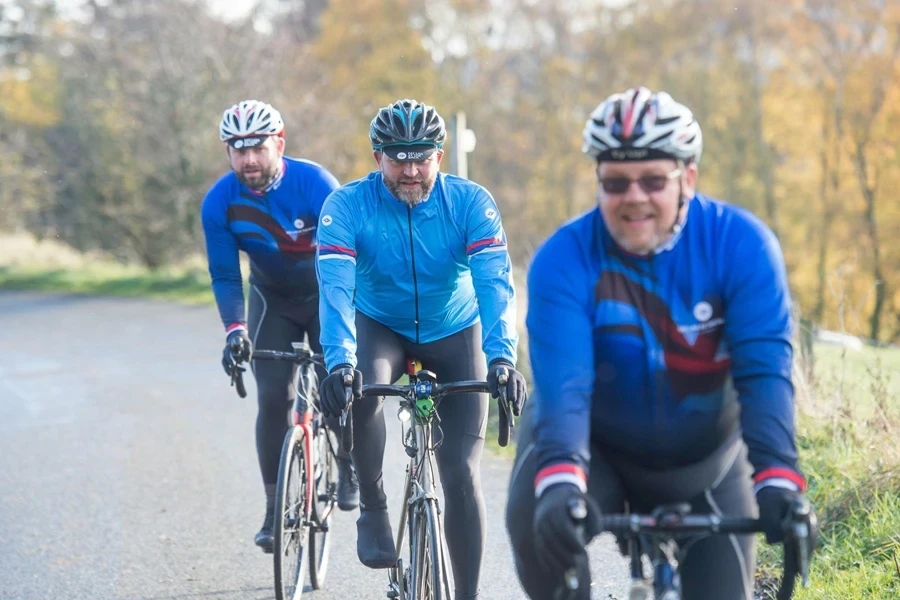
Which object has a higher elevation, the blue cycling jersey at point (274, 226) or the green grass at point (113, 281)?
the blue cycling jersey at point (274, 226)

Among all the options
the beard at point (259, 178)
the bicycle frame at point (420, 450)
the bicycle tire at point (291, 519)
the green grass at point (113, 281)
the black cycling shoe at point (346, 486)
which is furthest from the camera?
the green grass at point (113, 281)

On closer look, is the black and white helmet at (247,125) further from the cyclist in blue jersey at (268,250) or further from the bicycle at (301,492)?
the bicycle at (301,492)

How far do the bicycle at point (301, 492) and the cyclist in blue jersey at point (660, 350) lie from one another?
2118mm

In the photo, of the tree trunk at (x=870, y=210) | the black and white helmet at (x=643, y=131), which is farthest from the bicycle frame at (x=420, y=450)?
the tree trunk at (x=870, y=210)

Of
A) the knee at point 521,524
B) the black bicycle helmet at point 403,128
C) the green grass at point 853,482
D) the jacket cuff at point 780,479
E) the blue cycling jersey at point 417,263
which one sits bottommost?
the green grass at point 853,482

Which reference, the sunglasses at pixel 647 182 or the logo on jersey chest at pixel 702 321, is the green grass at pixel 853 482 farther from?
the sunglasses at pixel 647 182

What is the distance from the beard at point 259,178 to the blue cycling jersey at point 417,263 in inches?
46.8

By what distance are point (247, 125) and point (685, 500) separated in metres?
3.19

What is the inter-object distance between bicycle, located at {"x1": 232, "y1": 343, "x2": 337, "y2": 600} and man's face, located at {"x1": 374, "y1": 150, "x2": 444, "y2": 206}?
1.25 meters

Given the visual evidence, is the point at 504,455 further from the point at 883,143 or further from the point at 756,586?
the point at 883,143

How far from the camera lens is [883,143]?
3091 cm

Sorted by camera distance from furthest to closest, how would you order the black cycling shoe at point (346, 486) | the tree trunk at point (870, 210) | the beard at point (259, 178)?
the tree trunk at point (870, 210), the black cycling shoe at point (346, 486), the beard at point (259, 178)

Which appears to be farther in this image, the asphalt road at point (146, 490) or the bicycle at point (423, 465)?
the asphalt road at point (146, 490)

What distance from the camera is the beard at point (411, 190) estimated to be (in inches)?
166
